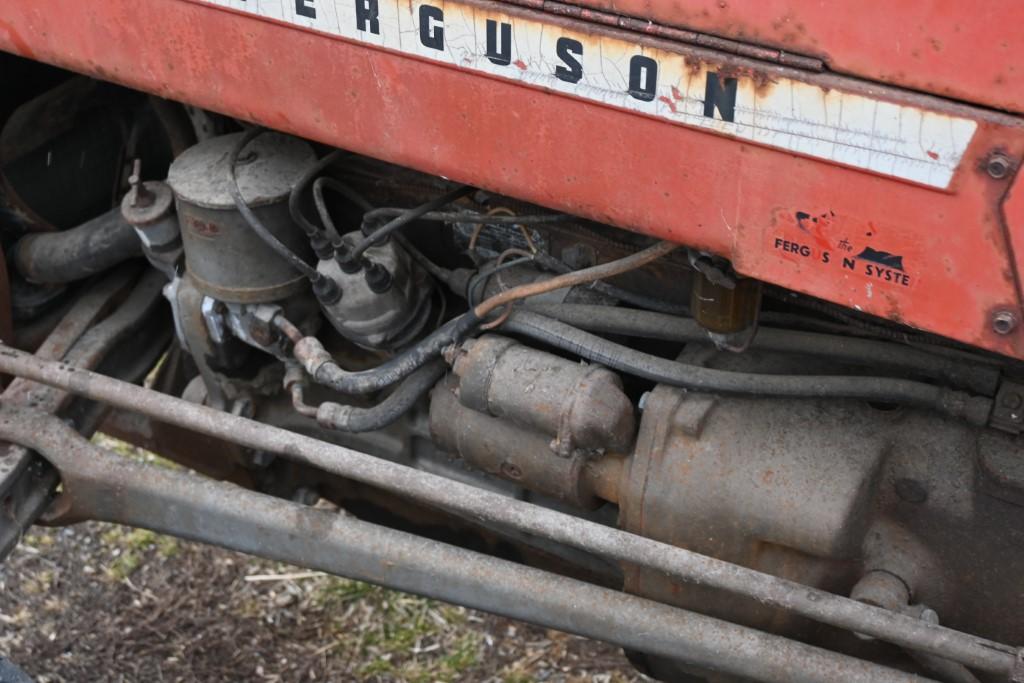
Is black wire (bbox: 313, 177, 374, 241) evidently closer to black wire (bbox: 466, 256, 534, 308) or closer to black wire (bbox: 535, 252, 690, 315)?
black wire (bbox: 466, 256, 534, 308)

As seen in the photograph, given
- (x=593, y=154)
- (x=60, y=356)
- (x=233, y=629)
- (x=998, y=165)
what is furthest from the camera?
(x=233, y=629)

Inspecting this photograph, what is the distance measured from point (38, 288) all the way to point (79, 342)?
225 mm

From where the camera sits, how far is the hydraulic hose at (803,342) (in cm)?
168

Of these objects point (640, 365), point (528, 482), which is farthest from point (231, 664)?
point (640, 365)

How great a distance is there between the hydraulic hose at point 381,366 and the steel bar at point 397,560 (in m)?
0.22

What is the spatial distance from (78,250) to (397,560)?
0.93 m

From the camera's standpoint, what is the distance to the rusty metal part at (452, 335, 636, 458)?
5.95 feet

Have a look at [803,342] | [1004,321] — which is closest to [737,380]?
[803,342]

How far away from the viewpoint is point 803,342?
5.85 ft

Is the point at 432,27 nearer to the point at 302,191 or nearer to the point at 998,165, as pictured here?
the point at 302,191

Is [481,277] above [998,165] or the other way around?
the other way around

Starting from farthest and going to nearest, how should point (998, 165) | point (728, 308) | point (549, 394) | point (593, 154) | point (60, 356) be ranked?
point (60, 356) < point (549, 394) < point (728, 308) < point (593, 154) < point (998, 165)

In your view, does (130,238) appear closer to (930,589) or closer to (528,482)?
(528,482)

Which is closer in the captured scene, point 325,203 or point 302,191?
point 302,191
